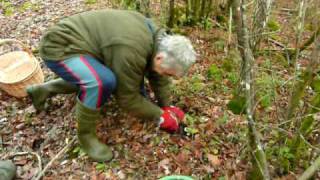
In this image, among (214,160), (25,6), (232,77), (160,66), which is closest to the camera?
(160,66)

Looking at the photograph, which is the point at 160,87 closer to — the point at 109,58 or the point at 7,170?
the point at 109,58

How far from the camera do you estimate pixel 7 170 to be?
10.3 ft

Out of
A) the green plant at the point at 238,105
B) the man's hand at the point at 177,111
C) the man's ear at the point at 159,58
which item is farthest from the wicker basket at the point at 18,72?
the green plant at the point at 238,105

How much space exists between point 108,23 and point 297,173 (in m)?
1.97

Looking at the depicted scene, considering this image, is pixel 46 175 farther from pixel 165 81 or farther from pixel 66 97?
pixel 165 81

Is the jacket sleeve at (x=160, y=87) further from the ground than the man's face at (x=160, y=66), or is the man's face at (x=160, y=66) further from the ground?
the man's face at (x=160, y=66)

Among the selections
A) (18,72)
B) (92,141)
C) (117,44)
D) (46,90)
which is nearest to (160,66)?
(117,44)

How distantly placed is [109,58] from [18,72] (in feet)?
5.98

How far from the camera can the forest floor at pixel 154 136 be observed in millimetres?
3223

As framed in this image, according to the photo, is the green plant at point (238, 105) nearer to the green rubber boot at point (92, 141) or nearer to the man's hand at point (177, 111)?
the man's hand at point (177, 111)

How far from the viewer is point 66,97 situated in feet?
13.5

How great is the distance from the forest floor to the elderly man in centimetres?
23

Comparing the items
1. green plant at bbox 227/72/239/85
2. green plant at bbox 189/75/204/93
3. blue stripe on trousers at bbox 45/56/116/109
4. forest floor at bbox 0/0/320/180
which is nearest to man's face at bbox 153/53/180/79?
blue stripe on trousers at bbox 45/56/116/109

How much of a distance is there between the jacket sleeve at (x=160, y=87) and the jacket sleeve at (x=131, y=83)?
0.82 feet
